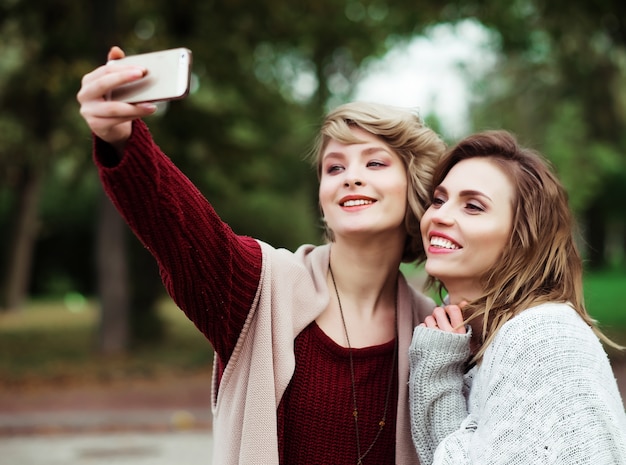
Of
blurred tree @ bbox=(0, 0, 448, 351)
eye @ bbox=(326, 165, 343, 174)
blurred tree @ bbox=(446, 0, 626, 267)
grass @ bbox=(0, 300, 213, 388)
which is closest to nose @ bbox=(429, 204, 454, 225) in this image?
eye @ bbox=(326, 165, 343, 174)

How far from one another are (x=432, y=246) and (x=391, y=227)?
175 millimetres

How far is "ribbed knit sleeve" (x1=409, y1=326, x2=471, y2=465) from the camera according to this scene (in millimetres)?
2375

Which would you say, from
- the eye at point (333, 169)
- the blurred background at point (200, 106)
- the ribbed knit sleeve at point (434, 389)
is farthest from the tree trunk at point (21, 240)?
the ribbed knit sleeve at point (434, 389)

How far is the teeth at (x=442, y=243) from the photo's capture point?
2.52 m

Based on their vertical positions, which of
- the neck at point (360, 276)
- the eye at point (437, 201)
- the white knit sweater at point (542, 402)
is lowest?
the white knit sweater at point (542, 402)

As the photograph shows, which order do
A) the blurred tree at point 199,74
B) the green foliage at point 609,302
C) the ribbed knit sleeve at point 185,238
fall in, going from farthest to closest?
1. the green foliage at point 609,302
2. the blurred tree at point 199,74
3. the ribbed knit sleeve at point 185,238

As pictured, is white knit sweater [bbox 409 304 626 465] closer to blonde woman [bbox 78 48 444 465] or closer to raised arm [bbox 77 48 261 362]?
blonde woman [bbox 78 48 444 465]

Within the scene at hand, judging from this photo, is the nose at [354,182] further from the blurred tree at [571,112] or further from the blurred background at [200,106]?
the blurred tree at [571,112]

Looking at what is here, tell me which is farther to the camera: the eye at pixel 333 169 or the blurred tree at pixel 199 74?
the blurred tree at pixel 199 74

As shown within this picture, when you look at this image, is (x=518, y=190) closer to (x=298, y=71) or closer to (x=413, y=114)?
(x=413, y=114)

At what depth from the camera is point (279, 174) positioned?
17.8 meters

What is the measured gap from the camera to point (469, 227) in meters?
2.47

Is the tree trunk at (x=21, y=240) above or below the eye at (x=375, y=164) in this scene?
above

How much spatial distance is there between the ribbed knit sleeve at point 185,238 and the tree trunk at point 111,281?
34.6 ft
